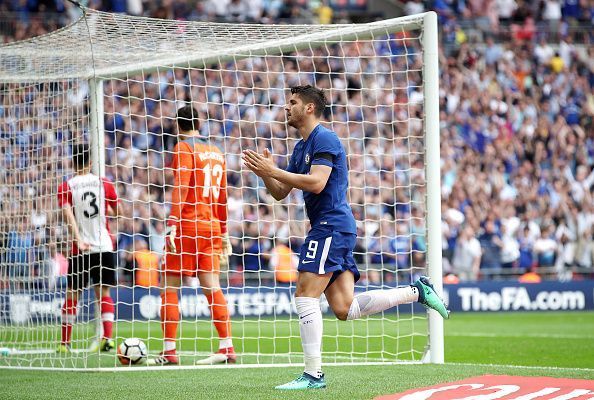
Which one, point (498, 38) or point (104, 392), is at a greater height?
point (498, 38)

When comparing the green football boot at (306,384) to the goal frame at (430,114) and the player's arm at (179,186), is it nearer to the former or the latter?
the goal frame at (430,114)

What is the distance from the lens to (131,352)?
33.1 feet

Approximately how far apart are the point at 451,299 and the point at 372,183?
115 inches

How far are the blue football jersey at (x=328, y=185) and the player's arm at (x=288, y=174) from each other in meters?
0.11

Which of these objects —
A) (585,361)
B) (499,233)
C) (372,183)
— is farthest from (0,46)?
(499,233)

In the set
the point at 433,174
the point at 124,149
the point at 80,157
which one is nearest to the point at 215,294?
the point at 80,157

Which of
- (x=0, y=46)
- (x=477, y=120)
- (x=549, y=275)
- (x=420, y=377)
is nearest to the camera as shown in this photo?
(x=420, y=377)

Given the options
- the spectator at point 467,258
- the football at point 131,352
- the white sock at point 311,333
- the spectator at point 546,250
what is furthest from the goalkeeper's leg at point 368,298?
the spectator at point 546,250

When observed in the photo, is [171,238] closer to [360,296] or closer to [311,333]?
[360,296]

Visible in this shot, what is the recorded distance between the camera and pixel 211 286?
1027 cm

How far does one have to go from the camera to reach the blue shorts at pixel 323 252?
7.69 m

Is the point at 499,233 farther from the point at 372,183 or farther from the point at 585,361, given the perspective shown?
the point at 585,361

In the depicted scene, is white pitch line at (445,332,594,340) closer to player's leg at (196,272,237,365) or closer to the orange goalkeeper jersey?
player's leg at (196,272,237,365)

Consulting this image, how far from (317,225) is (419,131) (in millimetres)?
17197
